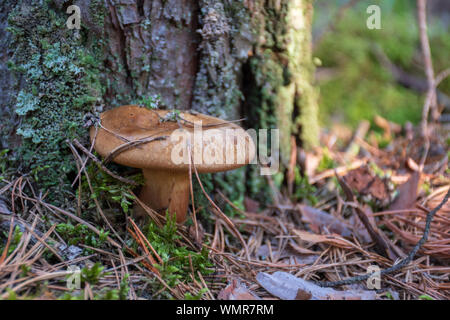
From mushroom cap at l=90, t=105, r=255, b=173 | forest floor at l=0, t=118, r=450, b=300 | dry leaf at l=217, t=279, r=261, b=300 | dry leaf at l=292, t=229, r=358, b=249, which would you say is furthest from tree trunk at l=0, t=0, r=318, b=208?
dry leaf at l=217, t=279, r=261, b=300

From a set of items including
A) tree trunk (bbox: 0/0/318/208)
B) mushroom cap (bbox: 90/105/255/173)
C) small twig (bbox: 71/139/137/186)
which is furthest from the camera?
tree trunk (bbox: 0/0/318/208)

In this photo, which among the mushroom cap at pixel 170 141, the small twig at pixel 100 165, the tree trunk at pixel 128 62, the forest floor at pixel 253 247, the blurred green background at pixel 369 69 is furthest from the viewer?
the blurred green background at pixel 369 69

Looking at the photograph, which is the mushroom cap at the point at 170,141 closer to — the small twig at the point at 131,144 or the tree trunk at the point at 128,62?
the small twig at the point at 131,144

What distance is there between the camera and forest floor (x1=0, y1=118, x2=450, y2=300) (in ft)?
4.62

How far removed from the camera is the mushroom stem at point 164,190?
6.00 feet

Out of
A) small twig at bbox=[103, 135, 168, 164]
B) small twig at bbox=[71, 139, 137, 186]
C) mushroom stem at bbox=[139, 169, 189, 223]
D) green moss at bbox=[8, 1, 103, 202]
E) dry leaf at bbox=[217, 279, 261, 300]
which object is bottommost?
dry leaf at bbox=[217, 279, 261, 300]

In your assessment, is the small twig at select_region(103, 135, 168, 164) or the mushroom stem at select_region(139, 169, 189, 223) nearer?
the small twig at select_region(103, 135, 168, 164)

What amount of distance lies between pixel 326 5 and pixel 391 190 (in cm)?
615

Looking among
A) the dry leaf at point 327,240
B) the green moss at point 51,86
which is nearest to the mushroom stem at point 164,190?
the green moss at point 51,86

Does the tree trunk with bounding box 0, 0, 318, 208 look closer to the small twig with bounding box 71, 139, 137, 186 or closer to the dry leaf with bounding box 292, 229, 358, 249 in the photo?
the small twig with bounding box 71, 139, 137, 186

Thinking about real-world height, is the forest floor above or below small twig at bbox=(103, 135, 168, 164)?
below
